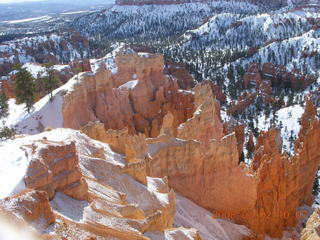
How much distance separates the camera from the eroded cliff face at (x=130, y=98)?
87.9 ft

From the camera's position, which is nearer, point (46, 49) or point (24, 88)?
point (24, 88)

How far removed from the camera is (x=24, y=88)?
28031mm

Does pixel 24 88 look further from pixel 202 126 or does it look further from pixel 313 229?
pixel 313 229

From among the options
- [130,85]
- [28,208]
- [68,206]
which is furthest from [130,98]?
[28,208]

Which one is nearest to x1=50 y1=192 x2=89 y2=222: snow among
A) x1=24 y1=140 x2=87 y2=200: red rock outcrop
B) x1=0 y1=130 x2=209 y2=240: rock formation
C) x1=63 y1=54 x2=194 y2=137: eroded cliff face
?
x1=0 y1=130 x2=209 y2=240: rock formation

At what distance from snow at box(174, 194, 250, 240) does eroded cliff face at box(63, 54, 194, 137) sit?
33.1 ft

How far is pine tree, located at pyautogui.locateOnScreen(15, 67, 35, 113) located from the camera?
27375 mm

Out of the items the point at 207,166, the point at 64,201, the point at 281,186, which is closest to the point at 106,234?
the point at 64,201

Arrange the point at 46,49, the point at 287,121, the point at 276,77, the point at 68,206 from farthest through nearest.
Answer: the point at 46,49 < the point at 276,77 < the point at 287,121 < the point at 68,206

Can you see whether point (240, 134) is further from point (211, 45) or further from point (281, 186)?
point (211, 45)

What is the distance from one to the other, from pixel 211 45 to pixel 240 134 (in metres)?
78.5

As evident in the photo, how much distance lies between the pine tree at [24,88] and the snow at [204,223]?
14.4 m

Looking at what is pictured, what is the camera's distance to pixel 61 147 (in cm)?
1102

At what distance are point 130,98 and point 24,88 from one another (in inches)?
320
